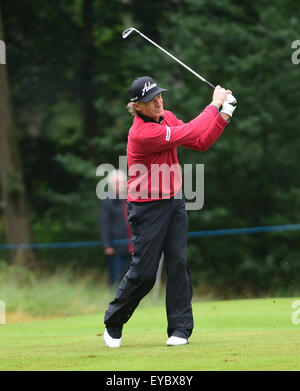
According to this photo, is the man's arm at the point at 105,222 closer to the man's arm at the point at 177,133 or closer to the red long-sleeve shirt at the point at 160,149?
the red long-sleeve shirt at the point at 160,149

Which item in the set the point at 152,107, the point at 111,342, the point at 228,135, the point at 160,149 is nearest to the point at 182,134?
the point at 160,149

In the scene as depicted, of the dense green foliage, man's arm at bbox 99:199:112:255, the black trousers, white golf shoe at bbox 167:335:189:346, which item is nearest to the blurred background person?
man's arm at bbox 99:199:112:255

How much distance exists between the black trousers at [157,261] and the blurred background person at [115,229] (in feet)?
19.2

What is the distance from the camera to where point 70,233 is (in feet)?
66.6

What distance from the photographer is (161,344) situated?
7227mm

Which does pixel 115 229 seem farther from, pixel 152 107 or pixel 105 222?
pixel 152 107

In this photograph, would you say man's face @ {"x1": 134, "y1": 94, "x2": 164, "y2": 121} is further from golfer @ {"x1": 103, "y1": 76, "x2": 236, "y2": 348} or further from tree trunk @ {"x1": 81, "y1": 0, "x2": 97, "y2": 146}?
tree trunk @ {"x1": 81, "y1": 0, "x2": 97, "y2": 146}

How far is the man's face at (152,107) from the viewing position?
271 inches

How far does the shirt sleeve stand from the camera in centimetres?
679

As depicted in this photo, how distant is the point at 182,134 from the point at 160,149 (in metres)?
0.20
